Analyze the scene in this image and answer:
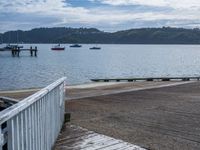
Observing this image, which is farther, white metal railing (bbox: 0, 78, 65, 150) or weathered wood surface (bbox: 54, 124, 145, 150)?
weathered wood surface (bbox: 54, 124, 145, 150)

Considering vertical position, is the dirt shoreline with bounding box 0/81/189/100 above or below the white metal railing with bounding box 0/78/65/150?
below

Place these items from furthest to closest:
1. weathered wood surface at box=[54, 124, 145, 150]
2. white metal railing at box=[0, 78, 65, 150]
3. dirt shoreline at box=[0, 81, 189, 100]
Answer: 1. dirt shoreline at box=[0, 81, 189, 100]
2. weathered wood surface at box=[54, 124, 145, 150]
3. white metal railing at box=[0, 78, 65, 150]

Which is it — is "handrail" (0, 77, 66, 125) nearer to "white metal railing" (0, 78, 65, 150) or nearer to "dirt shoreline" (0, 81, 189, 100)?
"white metal railing" (0, 78, 65, 150)

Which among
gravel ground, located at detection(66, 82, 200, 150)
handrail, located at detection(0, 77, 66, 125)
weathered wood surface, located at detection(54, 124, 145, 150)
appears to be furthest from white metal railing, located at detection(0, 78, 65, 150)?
gravel ground, located at detection(66, 82, 200, 150)

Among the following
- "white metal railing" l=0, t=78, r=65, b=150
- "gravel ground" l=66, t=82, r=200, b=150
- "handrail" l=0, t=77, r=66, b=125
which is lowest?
"gravel ground" l=66, t=82, r=200, b=150

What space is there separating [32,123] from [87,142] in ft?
8.58

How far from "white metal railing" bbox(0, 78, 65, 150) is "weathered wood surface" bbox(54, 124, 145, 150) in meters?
0.21

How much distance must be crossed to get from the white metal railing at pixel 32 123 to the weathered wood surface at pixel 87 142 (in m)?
0.21

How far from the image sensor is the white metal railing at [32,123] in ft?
14.4

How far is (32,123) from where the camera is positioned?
5.44 metres

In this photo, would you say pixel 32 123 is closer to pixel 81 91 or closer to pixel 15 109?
pixel 15 109

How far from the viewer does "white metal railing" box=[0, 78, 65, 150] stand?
14.4 ft

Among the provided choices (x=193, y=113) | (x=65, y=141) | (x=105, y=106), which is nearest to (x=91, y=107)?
(x=105, y=106)

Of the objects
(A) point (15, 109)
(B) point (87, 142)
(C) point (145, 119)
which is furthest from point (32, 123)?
(C) point (145, 119)
